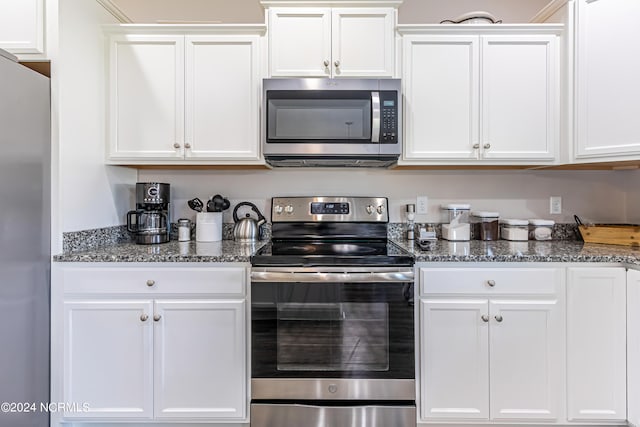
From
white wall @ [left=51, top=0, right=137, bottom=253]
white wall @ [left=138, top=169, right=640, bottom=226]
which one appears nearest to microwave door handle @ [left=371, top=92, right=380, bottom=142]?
white wall @ [left=138, top=169, right=640, bottom=226]

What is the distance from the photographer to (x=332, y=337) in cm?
160

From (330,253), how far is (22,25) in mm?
1819

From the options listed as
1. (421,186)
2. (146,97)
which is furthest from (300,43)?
(421,186)

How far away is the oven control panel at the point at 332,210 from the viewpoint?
2.22m

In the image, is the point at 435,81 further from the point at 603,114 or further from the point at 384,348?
the point at 384,348

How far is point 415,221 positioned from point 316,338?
108 cm

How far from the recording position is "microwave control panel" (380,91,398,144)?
1.85 m

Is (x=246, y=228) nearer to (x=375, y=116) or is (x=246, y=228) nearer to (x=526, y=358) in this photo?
(x=375, y=116)

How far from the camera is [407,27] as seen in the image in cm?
192

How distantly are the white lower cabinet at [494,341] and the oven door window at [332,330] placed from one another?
139 millimetres

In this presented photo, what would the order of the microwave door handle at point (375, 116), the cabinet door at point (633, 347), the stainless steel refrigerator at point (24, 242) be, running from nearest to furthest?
the stainless steel refrigerator at point (24, 242), the cabinet door at point (633, 347), the microwave door handle at point (375, 116)

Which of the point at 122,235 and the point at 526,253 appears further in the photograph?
the point at 122,235

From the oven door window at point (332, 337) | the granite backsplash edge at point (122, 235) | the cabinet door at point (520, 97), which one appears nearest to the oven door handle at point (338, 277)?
the oven door window at point (332, 337)

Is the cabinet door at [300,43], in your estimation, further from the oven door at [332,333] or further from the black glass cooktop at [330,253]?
the oven door at [332,333]
